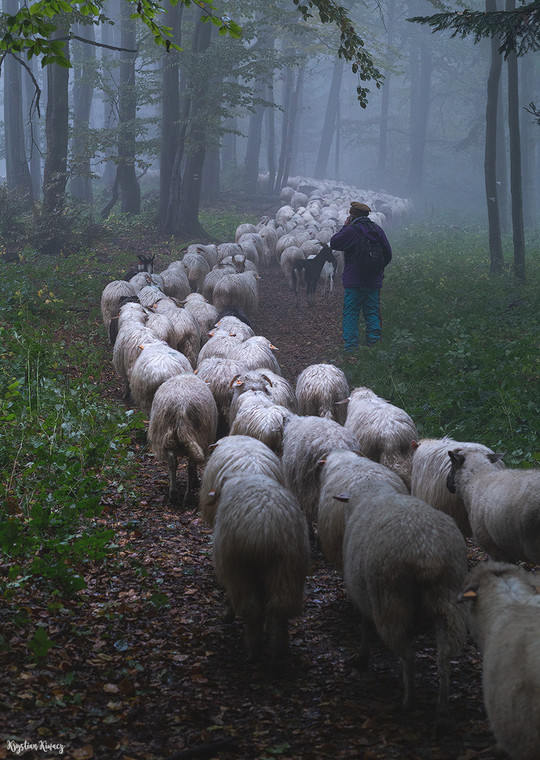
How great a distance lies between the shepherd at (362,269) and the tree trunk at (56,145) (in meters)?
9.81

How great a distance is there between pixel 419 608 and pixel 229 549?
1.30 m

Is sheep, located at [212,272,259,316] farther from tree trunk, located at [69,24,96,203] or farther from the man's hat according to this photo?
tree trunk, located at [69,24,96,203]

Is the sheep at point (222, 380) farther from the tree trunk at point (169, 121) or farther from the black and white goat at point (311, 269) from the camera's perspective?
the tree trunk at point (169, 121)

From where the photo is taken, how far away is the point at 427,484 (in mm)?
5980

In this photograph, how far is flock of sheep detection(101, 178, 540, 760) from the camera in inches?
132

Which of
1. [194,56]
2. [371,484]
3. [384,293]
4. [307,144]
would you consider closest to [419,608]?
[371,484]

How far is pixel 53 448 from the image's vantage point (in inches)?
259

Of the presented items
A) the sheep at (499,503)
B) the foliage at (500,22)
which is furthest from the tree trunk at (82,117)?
the sheep at (499,503)

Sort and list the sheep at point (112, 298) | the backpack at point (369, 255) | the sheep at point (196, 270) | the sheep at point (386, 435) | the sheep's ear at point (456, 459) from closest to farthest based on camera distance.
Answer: the sheep's ear at point (456, 459) < the sheep at point (386, 435) < the backpack at point (369, 255) < the sheep at point (112, 298) < the sheep at point (196, 270)

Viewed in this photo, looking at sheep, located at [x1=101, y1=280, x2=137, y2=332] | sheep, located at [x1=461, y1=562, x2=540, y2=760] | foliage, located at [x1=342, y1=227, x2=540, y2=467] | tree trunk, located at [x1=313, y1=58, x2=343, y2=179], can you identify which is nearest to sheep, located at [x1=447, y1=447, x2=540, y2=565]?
sheep, located at [x1=461, y1=562, x2=540, y2=760]

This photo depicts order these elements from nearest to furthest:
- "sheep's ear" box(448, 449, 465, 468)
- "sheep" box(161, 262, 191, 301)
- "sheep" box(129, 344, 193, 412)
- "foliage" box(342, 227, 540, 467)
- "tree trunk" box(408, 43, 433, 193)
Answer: "sheep's ear" box(448, 449, 465, 468) < "foliage" box(342, 227, 540, 467) < "sheep" box(129, 344, 193, 412) < "sheep" box(161, 262, 191, 301) < "tree trunk" box(408, 43, 433, 193)

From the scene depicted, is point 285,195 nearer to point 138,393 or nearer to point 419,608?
point 138,393

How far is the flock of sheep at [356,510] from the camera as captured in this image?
337 cm

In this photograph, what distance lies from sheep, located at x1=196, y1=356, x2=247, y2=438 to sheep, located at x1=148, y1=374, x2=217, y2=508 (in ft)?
3.31
